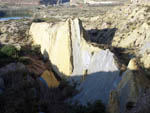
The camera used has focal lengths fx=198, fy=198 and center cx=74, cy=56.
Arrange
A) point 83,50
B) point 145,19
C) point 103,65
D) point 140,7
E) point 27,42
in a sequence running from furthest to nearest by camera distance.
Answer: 1. point 140,7
2. point 145,19
3. point 27,42
4. point 83,50
5. point 103,65

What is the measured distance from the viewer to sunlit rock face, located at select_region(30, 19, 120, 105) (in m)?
13.7

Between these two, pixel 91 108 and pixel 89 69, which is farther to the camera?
pixel 89 69

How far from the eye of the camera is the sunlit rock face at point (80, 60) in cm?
1368

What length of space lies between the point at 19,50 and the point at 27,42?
15.9 ft

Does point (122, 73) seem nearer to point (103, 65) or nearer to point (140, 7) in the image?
point (103, 65)

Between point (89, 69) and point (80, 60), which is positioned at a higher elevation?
point (80, 60)

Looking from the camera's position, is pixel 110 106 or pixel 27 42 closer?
pixel 110 106

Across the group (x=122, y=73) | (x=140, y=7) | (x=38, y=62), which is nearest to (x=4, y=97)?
(x=122, y=73)

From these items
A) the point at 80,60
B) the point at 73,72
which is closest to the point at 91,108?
the point at 80,60

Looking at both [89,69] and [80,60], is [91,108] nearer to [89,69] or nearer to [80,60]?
[89,69]

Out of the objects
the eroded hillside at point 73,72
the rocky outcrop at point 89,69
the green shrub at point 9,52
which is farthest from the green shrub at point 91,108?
the green shrub at point 9,52

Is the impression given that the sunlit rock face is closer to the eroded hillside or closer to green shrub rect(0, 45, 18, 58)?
the eroded hillside

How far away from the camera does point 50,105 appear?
12.5m

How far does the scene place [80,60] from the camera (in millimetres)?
17922
